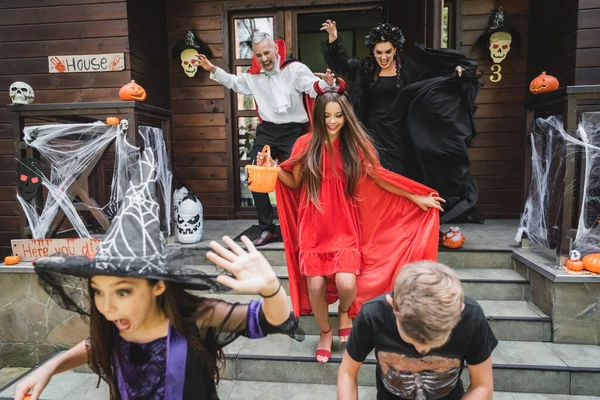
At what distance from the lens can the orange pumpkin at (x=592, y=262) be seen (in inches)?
102

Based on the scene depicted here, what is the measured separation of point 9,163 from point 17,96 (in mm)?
1576

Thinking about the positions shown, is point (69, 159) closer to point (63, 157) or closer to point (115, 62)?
point (63, 157)

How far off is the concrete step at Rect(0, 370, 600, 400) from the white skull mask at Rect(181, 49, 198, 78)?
3411mm

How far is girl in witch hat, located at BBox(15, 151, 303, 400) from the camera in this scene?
1073 millimetres

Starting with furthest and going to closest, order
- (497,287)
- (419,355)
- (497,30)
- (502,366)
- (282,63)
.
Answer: (497,30) → (282,63) → (497,287) → (502,366) → (419,355)

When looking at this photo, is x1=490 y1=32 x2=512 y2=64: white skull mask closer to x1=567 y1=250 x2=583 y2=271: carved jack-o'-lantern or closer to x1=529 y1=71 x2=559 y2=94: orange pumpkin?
x1=529 y1=71 x2=559 y2=94: orange pumpkin

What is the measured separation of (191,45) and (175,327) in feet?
13.4

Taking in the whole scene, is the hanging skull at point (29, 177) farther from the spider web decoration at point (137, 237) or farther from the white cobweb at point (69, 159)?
the spider web decoration at point (137, 237)

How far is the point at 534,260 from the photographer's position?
290cm

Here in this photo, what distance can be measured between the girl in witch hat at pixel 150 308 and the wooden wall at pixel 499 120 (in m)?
4.03

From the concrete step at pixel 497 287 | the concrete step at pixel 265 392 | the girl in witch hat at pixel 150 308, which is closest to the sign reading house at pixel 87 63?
the concrete step at pixel 497 287

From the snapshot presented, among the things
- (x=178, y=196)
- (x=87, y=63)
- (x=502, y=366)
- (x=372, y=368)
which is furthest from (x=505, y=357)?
(x=87, y=63)

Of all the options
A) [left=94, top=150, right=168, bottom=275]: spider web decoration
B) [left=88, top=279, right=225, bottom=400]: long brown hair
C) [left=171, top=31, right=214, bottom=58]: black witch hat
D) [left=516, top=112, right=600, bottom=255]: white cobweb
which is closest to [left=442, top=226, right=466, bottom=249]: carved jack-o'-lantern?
[left=516, top=112, right=600, bottom=255]: white cobweb

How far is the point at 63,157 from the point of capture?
317cm
